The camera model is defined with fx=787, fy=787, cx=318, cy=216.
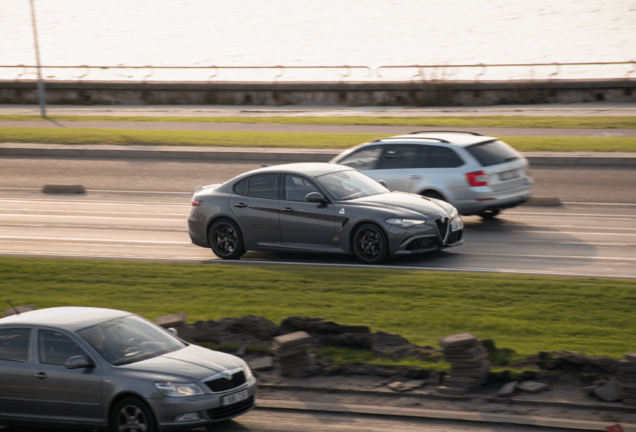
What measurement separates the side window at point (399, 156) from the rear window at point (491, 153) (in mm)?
1111

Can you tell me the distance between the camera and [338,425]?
749cm

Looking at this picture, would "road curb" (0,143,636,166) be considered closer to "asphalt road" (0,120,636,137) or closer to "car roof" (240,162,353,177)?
"asphalt road" (0,120,636,137)

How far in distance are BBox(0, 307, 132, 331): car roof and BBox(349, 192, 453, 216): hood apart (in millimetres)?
5694

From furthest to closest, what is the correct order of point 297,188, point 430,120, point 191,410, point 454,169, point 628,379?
point 430,120
point 454,169
point 297,188
point 628,379
point 191,410

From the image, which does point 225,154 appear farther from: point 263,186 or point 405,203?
point 405,203

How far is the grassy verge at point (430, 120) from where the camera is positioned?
28.4 m

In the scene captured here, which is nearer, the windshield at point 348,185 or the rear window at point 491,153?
the windshield at point 348,185

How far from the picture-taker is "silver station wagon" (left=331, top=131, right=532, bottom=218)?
49.7ft

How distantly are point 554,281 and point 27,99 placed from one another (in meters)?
37.7

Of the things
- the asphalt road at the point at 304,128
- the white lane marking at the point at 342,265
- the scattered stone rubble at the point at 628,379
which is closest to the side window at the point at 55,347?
the scattered stone rubble at the point at 628,379

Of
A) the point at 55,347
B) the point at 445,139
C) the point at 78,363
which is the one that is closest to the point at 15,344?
the point at 55,347

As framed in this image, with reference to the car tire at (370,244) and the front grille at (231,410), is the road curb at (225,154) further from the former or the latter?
the front grille at (231,410)

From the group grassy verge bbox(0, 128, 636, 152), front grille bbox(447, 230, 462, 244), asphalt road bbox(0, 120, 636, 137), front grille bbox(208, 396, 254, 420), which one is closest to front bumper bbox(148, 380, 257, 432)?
front grille bbox(208, 396, 254, 420)

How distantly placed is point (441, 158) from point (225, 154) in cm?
1090
